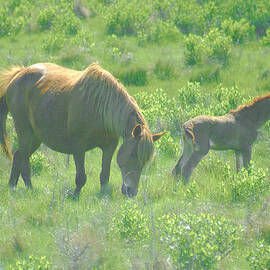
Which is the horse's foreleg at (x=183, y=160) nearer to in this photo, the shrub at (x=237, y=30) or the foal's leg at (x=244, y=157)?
the foal's leg at (x=244, y=157)

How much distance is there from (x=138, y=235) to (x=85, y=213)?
0.90m

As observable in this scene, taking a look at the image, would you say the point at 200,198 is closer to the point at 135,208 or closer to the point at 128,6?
the point at 135,208

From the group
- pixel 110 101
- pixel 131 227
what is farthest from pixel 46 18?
pixel 131 227

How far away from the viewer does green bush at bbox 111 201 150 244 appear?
19.8 ft

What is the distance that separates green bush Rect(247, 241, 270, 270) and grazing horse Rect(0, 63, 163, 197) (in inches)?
76.8

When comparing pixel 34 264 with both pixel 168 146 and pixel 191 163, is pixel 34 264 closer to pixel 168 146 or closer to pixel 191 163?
pixel 191 163

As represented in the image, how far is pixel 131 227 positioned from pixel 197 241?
0.94 meters

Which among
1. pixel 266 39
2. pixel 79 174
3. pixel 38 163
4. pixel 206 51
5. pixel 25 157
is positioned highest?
pixel 266 39

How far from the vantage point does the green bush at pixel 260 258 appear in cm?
542

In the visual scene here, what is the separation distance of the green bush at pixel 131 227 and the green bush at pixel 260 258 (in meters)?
1.21

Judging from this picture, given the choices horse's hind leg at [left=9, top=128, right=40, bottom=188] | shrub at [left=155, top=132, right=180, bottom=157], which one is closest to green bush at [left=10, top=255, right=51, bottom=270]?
horse's hind leg at [left=9, top=128, right=40, bottom=188]

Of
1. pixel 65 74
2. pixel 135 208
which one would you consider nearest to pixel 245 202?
pixel 135 208

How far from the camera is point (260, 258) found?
5441mm

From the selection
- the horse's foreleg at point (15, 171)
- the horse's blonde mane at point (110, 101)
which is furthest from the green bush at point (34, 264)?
the horse's foreleg at point (15, 171)
